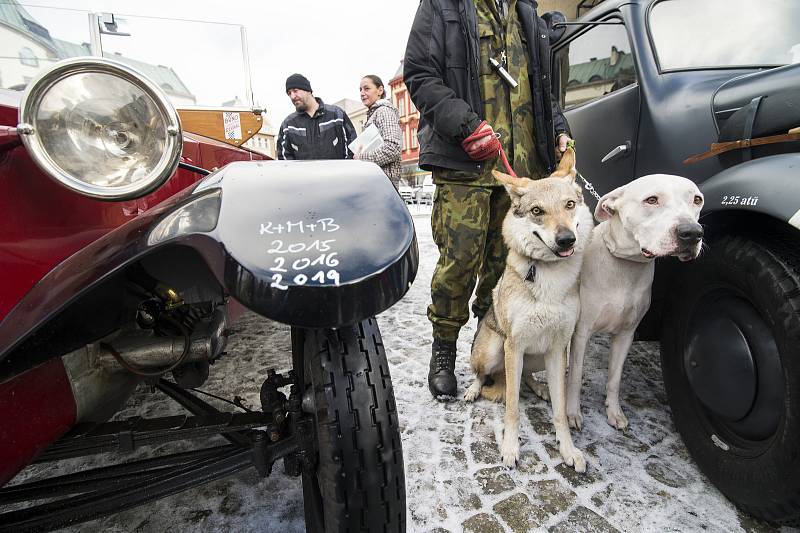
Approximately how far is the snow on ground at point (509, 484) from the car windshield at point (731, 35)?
1884 millimetres

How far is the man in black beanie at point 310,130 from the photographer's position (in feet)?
14.6

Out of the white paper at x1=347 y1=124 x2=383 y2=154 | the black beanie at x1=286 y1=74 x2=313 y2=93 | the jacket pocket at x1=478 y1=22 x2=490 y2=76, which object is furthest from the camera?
the black beanie at x1=286 y1=74 x2=313 y2=93

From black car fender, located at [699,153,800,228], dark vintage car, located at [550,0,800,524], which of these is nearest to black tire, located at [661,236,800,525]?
dark vintage car, located at [550,0,800,524]

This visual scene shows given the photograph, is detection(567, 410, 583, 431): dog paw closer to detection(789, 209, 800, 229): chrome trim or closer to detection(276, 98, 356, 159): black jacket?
detection(789, 209, 800, 229): chrome trim

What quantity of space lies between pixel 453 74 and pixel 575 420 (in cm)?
195

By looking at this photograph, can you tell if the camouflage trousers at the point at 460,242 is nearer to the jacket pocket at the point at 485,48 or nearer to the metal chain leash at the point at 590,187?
the jacket pocket at the point at 485,48

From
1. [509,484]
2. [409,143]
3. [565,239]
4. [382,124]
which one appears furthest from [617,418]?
[409,143]

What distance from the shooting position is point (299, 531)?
1425 millimetres

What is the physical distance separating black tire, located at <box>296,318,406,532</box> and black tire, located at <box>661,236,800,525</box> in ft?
4.07

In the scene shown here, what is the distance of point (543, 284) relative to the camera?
1.80 m

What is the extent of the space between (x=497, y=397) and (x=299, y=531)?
4.16 ft

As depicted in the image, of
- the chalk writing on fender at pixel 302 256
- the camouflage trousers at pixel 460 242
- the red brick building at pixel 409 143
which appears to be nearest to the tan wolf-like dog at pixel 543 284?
the camouflage trousers at pixel 460 242

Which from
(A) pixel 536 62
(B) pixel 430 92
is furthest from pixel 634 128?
(B) pixel 430 92

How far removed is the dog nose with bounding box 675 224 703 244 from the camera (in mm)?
1367
